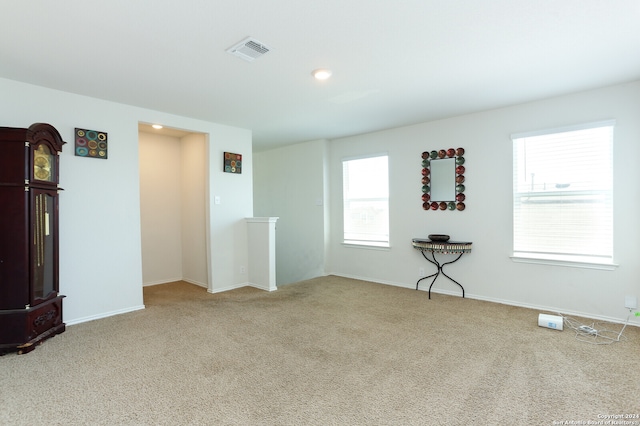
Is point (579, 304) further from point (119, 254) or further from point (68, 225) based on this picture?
point (68, 225)

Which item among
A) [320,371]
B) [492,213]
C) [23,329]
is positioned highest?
[492,213]

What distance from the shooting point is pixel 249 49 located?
2.41 m

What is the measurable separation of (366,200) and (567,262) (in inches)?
104

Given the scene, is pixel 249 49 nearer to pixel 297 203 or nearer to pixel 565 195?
pixel 565 195

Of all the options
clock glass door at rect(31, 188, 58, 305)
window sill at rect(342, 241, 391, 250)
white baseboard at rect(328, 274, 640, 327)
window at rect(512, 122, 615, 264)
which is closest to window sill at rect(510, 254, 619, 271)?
window at rect(512, 122, 615, 264)

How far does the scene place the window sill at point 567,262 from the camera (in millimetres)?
3268

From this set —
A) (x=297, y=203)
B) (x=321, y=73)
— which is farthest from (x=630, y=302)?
(x=297, y=203)

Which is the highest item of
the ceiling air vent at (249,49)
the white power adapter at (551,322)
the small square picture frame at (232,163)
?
the ceiling air vent at (249,49)

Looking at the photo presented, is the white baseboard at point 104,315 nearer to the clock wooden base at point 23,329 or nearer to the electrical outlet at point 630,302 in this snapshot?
the clock wooden base at point 23,329

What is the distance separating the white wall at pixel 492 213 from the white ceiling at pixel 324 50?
0.87ft

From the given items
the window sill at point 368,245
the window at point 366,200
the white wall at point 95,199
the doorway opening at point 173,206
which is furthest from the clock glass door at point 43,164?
the window sill at point 368,245

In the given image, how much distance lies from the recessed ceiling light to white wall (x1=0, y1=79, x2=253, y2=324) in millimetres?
2141

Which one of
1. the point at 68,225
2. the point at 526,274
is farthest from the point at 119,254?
the point at 526,274

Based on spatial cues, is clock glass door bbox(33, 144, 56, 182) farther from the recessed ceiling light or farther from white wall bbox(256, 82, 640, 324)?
white wall bbox(256, 82, 640, 324)
